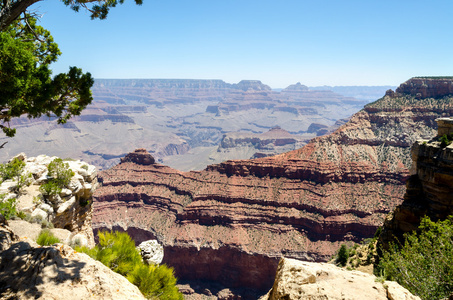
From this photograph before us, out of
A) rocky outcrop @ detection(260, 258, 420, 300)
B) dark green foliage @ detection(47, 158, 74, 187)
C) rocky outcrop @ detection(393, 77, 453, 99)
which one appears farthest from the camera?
rocky outcrop @ detection(393, 77, 453, 99)

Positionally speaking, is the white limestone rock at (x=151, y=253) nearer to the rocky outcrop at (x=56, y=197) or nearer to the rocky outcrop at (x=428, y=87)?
the rocky outcrop at (x=56, y=197)

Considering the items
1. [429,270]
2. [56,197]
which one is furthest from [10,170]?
[429,270]

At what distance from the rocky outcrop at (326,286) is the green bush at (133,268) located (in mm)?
4828

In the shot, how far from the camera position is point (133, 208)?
286ft

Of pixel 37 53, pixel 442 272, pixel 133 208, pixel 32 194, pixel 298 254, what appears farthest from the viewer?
pixel 133 208

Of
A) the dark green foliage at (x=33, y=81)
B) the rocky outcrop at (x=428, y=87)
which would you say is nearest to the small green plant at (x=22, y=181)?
the dark green foliage at (x=33, y=81)

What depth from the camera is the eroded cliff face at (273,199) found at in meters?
66.6

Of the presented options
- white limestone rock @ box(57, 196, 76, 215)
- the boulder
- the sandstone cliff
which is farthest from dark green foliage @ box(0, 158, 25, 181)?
the boulder

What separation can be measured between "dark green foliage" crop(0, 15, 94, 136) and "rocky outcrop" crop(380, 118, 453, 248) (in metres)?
27.7

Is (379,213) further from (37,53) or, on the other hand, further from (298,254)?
(37,53)

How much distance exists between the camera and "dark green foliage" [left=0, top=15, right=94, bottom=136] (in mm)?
9633

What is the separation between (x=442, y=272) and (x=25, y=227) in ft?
71.9

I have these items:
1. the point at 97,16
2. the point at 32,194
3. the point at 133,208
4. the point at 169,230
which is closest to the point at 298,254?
the point at 169,230

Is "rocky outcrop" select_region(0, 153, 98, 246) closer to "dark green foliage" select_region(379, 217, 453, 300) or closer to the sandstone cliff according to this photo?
the sandstone cliff
